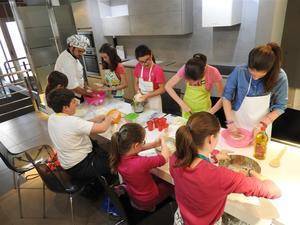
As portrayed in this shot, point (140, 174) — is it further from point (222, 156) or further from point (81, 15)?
point (81, 15)

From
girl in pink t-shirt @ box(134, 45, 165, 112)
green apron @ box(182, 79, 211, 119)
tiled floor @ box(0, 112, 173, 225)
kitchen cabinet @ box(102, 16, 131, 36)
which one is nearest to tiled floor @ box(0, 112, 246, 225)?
tiled floor @ box(0, 112, 173, 225)

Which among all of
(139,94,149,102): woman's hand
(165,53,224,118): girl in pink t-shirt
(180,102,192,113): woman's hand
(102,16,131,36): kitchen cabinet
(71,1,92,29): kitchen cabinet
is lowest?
(180,102,192,113): woman's hand

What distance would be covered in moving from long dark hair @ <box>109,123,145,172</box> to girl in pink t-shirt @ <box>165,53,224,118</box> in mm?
673

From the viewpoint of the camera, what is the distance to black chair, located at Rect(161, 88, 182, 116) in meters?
2.25

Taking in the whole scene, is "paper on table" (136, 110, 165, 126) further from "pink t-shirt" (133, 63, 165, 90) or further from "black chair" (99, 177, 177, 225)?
"black chair" (99, 177, 177, 225)

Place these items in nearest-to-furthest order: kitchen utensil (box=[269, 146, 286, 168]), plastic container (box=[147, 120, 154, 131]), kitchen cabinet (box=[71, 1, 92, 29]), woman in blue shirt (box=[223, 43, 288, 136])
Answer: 1. kitchen utensil (box=[269, 146, 286, 168])
2. woman in blue shirt (box=[223, 43, 288, 136])
3. plastic container (box=[147, 120, 154, 131])
4. kitchen cabinet (box=[71, 1, 92, 29])

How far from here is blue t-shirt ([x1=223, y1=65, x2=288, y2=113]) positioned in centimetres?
152

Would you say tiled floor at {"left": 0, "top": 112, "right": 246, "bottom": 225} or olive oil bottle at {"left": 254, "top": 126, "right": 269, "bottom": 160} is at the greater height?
olive oil bottle at {"left": 254, "top": 126, "right": 269, "bottom": 160}

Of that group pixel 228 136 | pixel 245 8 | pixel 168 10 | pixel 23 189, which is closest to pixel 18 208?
pixel 23 189

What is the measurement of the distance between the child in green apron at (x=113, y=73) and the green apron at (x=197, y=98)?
3.12ft

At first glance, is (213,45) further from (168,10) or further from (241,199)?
(241,199)

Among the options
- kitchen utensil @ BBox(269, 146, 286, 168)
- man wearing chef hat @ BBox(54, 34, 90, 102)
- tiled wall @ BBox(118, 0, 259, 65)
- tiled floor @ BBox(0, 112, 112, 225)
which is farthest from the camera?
tiled wall @ BBox(118, 0, 259, 65)

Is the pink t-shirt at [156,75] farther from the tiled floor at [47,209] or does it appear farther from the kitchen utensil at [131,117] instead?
the tiled floor at [47,209]

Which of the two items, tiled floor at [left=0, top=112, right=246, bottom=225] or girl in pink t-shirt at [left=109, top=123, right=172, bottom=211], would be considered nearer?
girl in pink t-shirt at [left=109, top=123, right=172, bottom=211]
